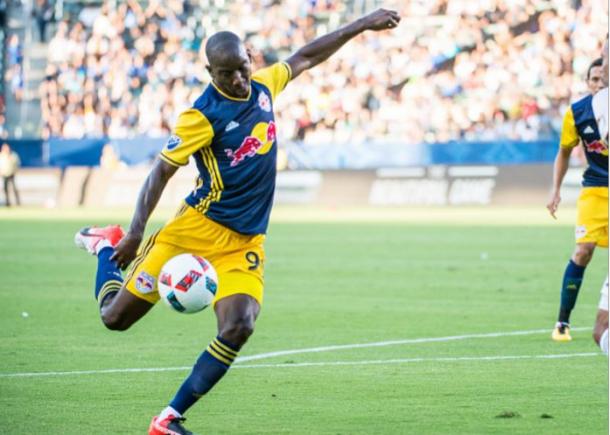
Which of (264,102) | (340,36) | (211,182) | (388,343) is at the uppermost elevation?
(340,36)

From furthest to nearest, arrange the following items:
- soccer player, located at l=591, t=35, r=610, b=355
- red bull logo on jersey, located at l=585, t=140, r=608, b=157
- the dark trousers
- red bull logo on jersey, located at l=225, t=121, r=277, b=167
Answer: the dark trousers, red bull logo on jersey, located at l=585, t=140, r=608, b=157, red bull logo on jersey, located at l=225, t=121, r=277, b=167, soccer player, located at l=591, t=35, r=610, b=355

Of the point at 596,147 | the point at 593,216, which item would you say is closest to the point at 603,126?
the point at 596,147

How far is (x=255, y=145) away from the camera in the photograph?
7.60m

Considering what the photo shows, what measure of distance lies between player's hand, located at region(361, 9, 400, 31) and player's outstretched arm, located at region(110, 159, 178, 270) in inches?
75.9

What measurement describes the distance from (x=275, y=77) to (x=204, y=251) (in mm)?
1173

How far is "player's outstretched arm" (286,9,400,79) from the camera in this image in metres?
8.58

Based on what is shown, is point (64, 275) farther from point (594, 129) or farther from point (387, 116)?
point (387, 116)

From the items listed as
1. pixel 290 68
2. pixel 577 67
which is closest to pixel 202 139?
pixel 290 68

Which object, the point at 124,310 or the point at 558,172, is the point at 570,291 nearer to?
the point at 558,172

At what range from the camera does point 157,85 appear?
4034 centimetres

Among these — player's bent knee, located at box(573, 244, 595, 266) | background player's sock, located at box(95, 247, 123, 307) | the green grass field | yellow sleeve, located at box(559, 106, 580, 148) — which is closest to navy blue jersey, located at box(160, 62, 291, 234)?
background player's sock, located at box(95, 247, 123, 307)

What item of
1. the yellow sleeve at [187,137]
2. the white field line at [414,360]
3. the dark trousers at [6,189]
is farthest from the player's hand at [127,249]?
the dark trousers at [6,189]

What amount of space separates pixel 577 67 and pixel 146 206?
29.4m

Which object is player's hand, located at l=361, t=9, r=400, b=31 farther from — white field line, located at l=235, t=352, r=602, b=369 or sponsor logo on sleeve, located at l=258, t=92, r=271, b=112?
white field line, located at l=235, t=352, r=602, b=369
